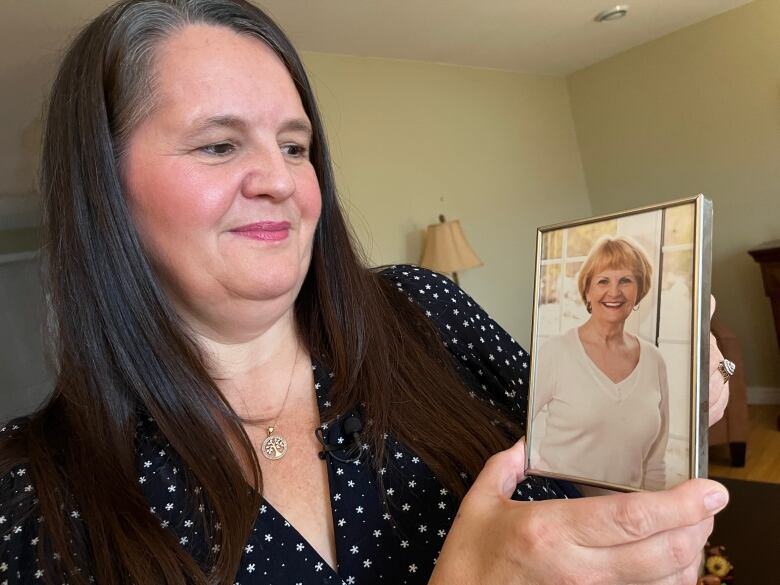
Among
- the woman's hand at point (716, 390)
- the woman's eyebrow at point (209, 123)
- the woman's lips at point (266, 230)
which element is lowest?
the woman's hand at point (716, 390)

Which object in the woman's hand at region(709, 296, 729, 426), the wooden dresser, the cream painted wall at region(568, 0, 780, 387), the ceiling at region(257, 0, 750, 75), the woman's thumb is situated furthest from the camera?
the cream painted wall at region(568, 0, 780, 387)

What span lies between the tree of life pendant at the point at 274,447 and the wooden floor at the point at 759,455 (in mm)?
2890

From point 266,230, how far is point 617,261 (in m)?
0.45

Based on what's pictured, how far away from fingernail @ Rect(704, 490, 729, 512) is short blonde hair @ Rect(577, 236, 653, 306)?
0.16m

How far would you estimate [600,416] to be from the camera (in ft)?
1.66

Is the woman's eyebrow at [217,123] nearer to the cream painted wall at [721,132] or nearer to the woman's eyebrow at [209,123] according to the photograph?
the woman's eyebrow at [209,123]

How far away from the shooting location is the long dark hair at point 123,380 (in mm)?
720

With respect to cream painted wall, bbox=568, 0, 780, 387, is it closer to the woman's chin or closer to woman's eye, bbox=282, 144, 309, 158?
woman's eye, bbox=282, 144, 309, 158

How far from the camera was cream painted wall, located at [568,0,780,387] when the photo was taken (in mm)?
3689

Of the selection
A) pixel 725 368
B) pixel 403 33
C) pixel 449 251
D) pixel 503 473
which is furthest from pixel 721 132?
pixel 503 473

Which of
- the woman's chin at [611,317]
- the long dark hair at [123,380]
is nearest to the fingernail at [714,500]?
the woman's chin at [611,317]

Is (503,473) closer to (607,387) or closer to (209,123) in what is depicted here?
(607,387)

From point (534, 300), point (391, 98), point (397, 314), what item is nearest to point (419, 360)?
point (397, 314)

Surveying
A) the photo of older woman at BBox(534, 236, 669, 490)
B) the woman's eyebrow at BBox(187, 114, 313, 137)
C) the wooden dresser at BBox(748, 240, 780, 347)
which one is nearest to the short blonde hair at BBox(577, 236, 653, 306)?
the photo of older woman at BBox(534, 236, 669, 490)
